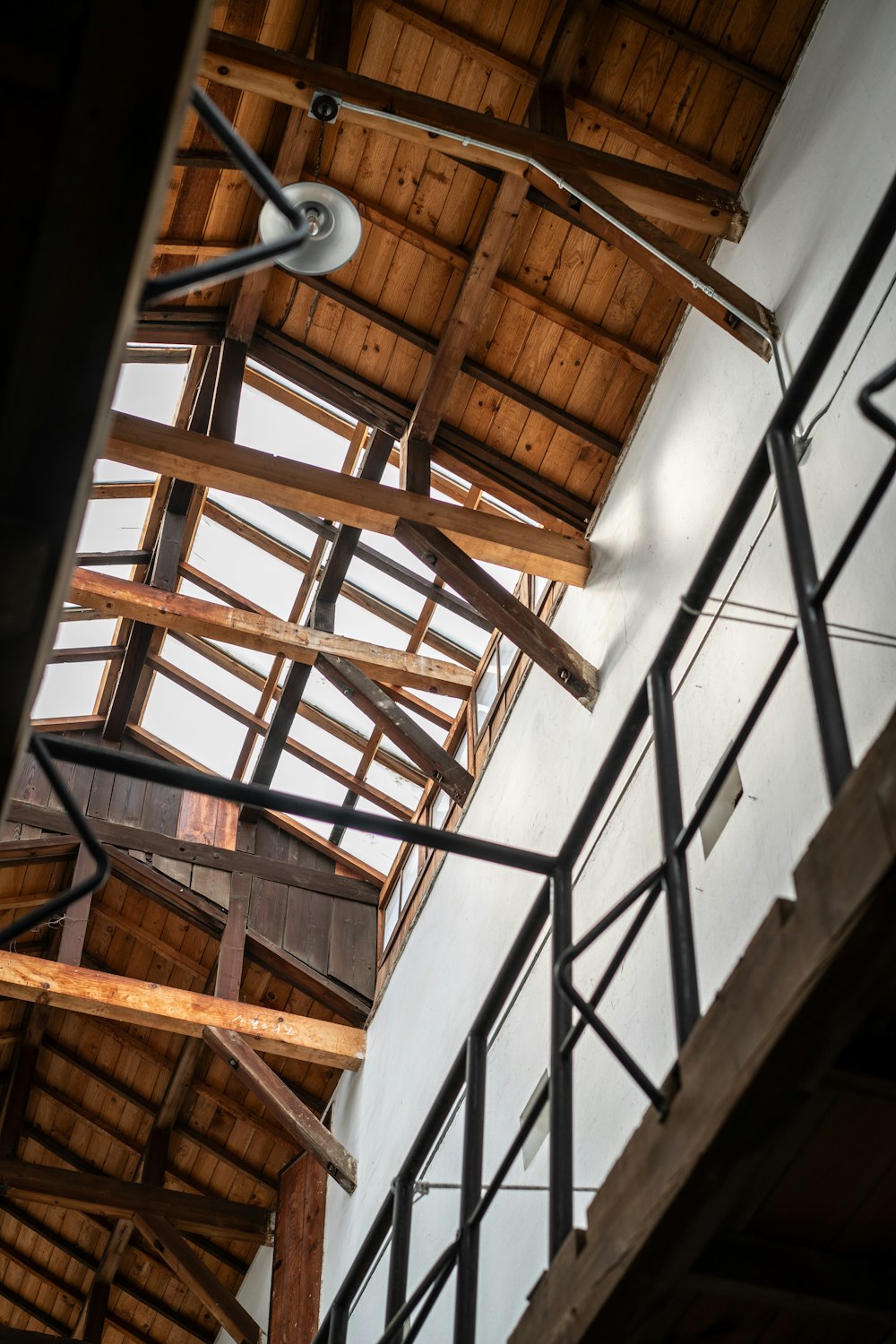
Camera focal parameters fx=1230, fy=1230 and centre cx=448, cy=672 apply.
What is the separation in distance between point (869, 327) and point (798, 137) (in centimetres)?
179

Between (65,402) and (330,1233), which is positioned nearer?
(65,402)

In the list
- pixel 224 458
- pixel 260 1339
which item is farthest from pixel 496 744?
pixel 260 1339

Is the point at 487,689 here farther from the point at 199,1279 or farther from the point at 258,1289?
the point at 258,1289

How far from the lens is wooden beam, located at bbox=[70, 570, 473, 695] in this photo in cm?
765

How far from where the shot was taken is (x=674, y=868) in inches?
92.7

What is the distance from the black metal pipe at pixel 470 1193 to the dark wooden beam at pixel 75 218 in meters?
2.08

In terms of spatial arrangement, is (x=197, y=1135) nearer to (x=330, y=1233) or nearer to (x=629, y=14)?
(x=330, y=1233)

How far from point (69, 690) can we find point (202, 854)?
2.04 meters

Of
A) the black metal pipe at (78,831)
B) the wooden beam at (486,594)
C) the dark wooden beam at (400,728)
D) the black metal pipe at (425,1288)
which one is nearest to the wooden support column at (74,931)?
the dark wooden beam at (400,728)

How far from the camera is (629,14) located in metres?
5.54

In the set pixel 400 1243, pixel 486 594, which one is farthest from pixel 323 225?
pixel 400 1243

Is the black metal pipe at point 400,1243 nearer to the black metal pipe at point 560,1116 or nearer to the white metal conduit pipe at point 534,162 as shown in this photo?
the black metal pipe at point 560,1116

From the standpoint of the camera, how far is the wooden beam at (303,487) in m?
5.84

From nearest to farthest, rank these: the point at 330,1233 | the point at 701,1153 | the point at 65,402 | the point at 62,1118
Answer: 1. the point at 65,402
2. the point at 701,1153
3. the point at 330,1233
4. the point at 62,1118
